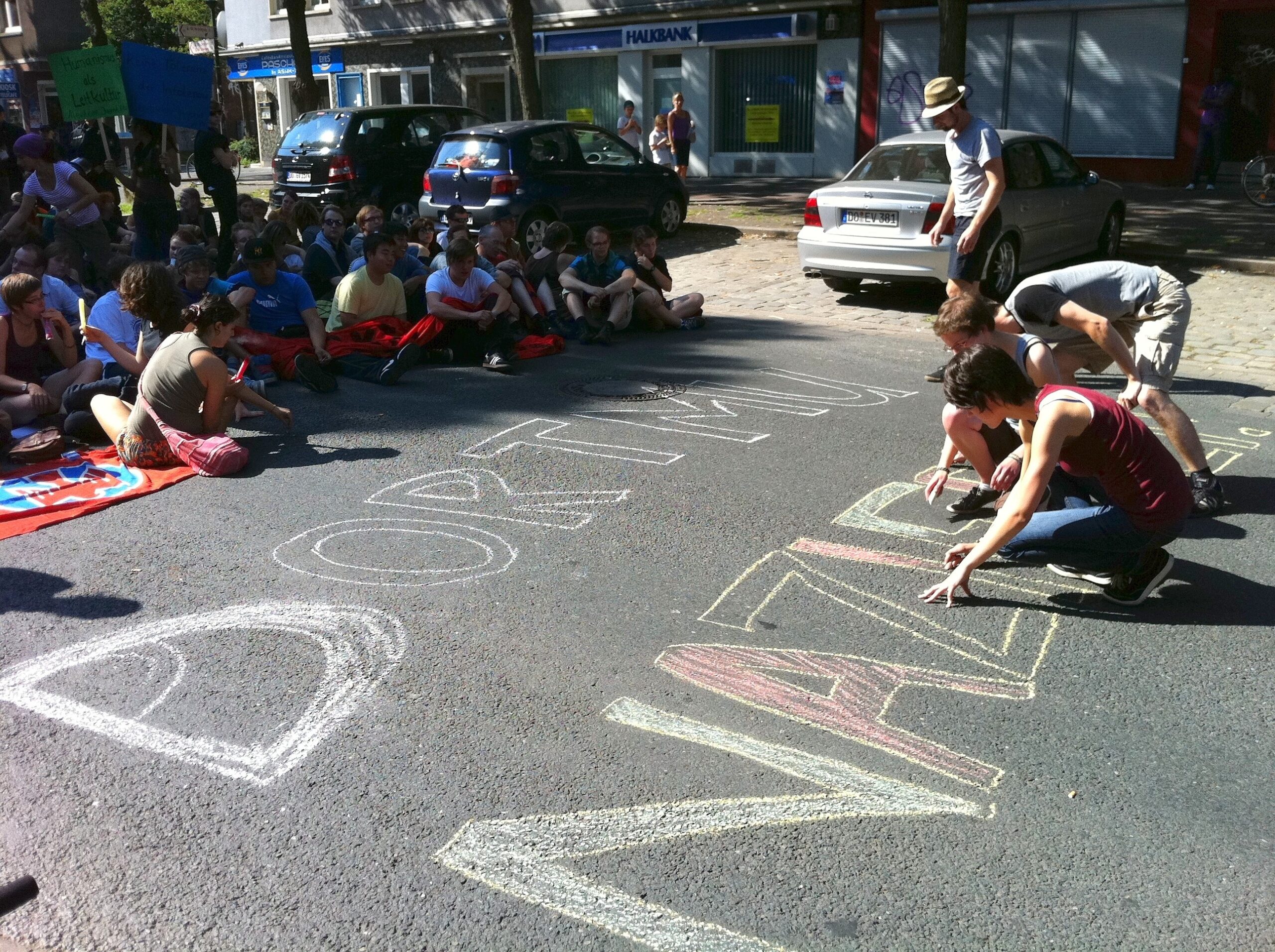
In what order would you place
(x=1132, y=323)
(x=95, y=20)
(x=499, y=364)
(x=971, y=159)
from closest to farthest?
(x=1132, y=323)
(x=971, y=159)
(x=499, y=364)
(x=95, y=20)

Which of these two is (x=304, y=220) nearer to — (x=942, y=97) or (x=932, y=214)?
(x=932, y=214)

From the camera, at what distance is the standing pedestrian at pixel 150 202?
13000 millimetres

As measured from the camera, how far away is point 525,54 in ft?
64.6

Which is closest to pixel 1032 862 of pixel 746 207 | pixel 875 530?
pixel 875 530

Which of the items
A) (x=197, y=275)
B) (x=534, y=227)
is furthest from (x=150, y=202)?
(x=197, y=275)

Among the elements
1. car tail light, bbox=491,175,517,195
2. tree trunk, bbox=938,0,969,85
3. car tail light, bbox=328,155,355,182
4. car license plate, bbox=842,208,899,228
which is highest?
tree trunk, bbox=938,0,969,85

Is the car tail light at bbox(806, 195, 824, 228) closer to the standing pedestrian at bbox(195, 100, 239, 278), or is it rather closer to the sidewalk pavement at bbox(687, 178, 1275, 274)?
the sidewalk pavement at bbox(687, 178, 1275, 274)

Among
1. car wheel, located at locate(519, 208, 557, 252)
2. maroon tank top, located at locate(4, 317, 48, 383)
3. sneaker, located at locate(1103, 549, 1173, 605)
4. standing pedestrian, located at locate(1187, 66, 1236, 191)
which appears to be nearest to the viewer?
sneaker, located at locate(1103, 549, 1173, 605)

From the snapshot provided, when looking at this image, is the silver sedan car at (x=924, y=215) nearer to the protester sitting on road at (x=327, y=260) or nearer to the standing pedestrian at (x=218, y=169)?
the protester sitting on road at (x=327, y=260)

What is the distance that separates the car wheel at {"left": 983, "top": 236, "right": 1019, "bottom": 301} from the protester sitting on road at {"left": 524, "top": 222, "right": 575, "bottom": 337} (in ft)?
12.7

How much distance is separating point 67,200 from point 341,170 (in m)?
5.40

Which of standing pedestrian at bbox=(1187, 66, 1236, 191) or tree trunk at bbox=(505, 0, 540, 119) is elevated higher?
tree trunk at bbox=(505, 0, 540, 119)

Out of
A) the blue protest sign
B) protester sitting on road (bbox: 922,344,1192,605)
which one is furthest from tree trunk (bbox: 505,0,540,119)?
protester sitting on road (bbox: 922,344,1192,605)

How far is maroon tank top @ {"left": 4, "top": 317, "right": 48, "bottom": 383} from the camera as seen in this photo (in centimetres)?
750
